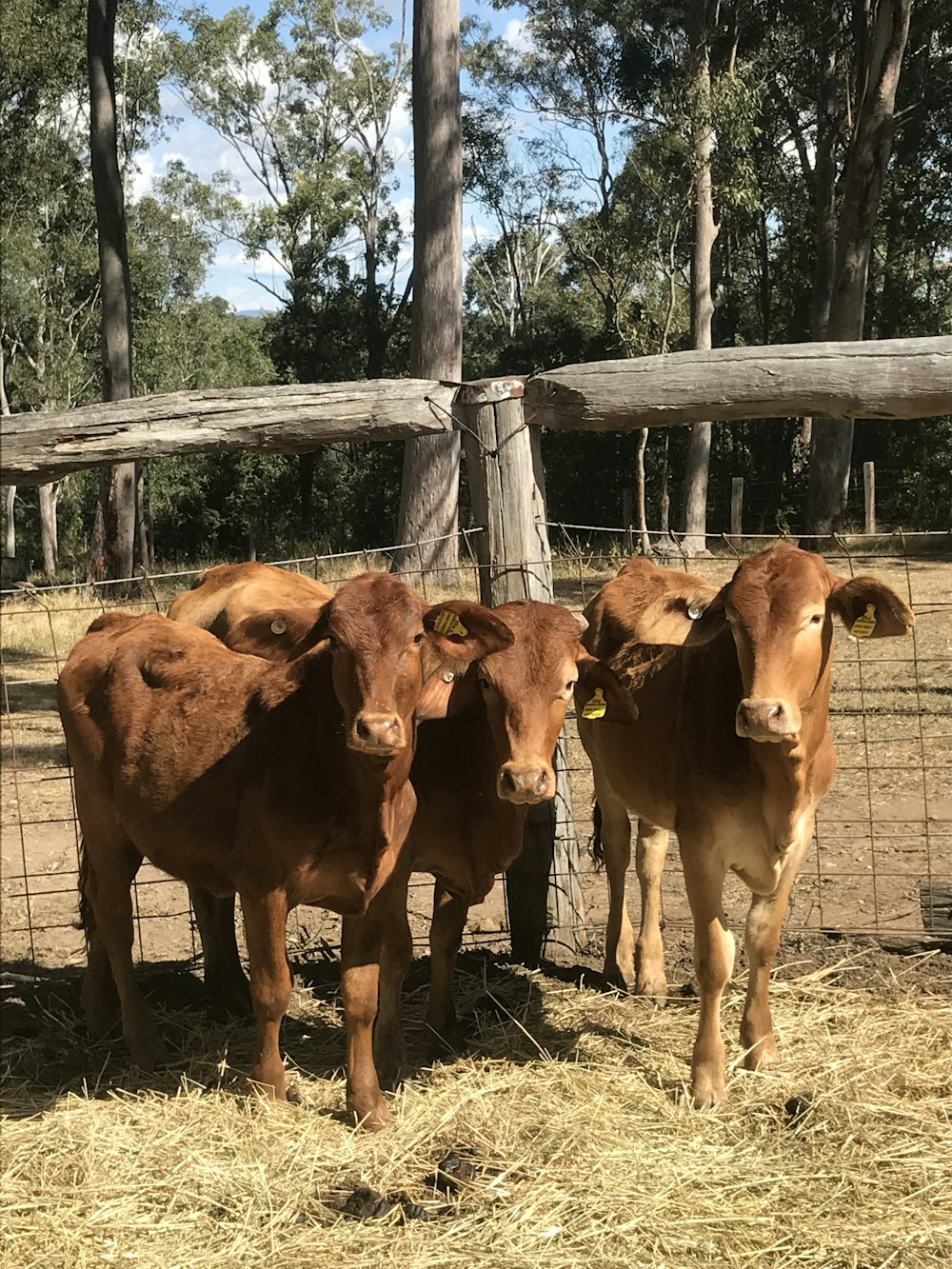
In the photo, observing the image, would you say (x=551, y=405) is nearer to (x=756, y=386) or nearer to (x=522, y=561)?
(x=522, y=561)

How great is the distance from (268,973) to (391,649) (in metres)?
1.33

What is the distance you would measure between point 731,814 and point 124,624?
277 cm

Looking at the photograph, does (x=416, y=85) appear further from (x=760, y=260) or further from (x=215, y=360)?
(x=215, y=360)

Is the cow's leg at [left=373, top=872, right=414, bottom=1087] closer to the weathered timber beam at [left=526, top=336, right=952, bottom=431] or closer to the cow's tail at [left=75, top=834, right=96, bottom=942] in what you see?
the cow's tail at [left=75, top=834, right=96, bottom=942]

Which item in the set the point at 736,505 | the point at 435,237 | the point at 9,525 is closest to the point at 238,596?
the point at 435,237

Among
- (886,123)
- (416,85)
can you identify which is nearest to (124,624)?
(416,85)

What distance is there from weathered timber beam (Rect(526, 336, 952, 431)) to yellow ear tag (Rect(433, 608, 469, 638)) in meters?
1.57

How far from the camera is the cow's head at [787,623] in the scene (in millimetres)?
4406

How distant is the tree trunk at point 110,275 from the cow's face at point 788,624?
19.0 metres

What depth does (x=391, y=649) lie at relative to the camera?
4398 millimetres

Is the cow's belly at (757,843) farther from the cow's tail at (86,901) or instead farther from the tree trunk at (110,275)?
the tree trunk at (110,275)

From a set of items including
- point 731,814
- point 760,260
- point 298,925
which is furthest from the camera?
point 760,260

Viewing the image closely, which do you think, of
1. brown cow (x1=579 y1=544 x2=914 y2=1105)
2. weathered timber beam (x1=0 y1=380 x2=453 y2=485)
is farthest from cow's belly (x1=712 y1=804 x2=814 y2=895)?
weathered timber beam (x1=0 y1=380 x2=453 y2=485)

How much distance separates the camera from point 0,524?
44719 mm
